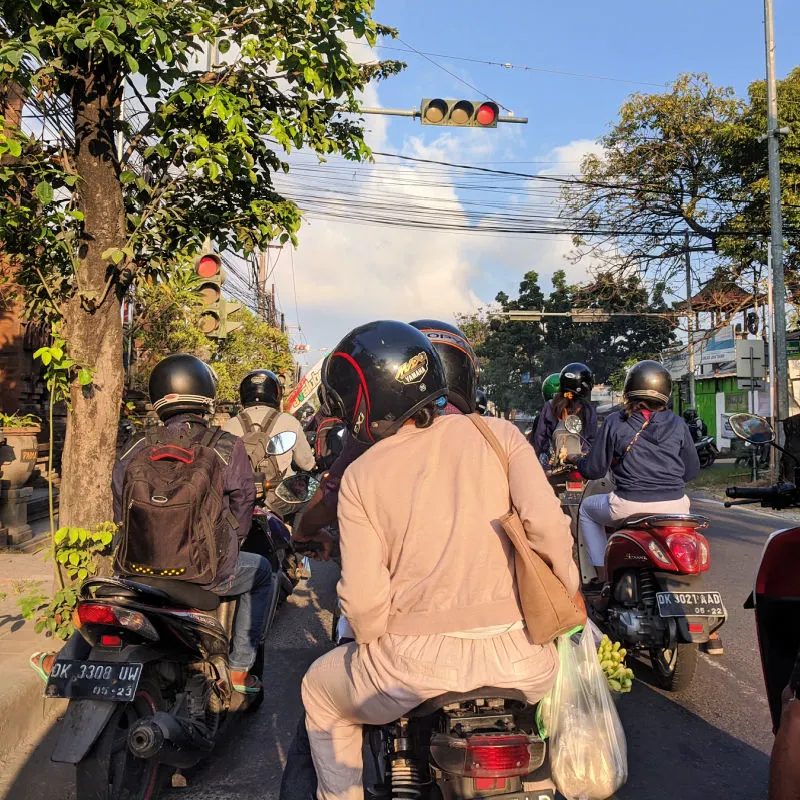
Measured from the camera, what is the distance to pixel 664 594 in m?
4.07

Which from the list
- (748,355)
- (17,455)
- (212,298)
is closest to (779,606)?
(212,298)

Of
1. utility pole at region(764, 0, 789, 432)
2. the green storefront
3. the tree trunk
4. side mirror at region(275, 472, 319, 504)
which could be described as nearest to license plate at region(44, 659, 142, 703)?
side mirror at region(275, 472, 319, 504)

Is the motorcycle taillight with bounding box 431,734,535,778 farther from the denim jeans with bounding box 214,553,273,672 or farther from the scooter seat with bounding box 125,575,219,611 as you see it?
the denim jeans with bounding box 214,553,273,672

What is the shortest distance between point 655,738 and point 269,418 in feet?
10.3

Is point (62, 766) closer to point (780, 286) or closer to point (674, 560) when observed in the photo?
point (674, 560)

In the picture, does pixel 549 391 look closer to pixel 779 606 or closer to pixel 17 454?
pixel 779 606

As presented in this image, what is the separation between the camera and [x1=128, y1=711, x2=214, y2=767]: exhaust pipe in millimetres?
2633

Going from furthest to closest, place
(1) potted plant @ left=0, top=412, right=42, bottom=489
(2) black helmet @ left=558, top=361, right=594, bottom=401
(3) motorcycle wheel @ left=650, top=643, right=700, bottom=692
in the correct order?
1. (1) potted plant @ left=0, top=412, right=42, bottom=489
2. (2) black helmet @ left=558, top=361, right=594, bottom=401
3. (3) motorcycle wheel @ left=650, top=643, right=700, bottom=692

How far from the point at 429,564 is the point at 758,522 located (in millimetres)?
10560

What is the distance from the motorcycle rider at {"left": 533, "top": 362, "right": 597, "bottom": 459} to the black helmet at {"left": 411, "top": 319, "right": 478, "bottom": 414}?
3.03m

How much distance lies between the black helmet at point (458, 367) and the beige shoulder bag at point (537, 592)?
139 cm

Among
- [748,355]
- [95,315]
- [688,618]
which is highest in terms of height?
[748,355]

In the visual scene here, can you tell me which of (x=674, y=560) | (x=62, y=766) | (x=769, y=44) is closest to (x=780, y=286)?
(x=769, y=44)

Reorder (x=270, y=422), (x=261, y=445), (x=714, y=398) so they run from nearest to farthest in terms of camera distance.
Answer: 1. (x=261, y=445)
2. (x=270, y=422)
3. (x=714, y=398)
